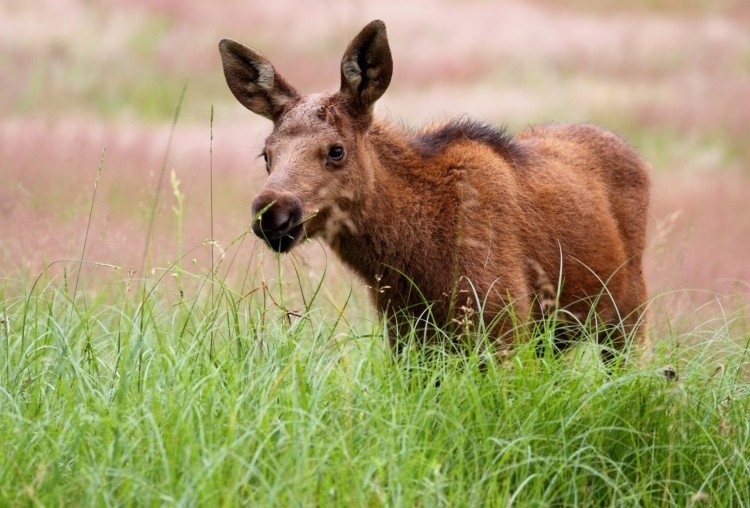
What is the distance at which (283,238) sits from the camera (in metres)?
5.87

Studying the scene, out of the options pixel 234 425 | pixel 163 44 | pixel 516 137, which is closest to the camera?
pixel 234 425

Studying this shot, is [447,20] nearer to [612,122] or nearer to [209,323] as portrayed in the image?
[612,122]

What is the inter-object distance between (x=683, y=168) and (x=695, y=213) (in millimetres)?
3617

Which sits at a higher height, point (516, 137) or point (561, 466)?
point (516, 137)

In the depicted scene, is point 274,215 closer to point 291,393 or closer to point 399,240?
point 399,240

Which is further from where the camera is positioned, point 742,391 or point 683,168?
point 683,168

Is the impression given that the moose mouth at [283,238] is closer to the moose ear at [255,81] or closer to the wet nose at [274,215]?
the wet nose at [274,215]

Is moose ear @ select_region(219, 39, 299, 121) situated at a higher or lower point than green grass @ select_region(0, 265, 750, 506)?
higher

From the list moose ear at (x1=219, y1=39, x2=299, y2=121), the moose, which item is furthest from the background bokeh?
moose ear at (x1=219, y1=39, x2=299, y2=121)

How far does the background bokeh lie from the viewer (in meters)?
12.3

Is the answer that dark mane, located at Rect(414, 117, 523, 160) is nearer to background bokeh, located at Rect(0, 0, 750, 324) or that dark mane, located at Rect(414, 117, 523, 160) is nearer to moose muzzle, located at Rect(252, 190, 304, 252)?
moose muzzle, located at Rect(252, 190, 304, 252)

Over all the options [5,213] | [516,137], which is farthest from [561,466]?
[5,213]

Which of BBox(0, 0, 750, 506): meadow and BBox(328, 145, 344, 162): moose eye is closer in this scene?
BBox(0, 0, 750, 506): meadow

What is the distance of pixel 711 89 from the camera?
21.5 metres
